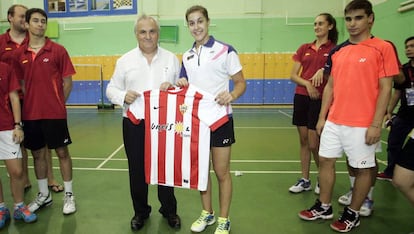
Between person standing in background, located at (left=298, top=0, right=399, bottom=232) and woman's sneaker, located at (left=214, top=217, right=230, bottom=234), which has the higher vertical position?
person standing in background, located at (left=298, top=0, right=399, bottom=232)

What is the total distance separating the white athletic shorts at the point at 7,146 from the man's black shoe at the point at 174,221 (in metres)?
1.70

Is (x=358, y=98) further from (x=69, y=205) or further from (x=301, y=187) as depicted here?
(x=69, y=205)

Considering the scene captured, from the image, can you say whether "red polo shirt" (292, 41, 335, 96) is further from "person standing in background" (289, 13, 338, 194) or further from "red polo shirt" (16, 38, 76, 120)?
"red polo shirt" (16, 38, 76, 120)

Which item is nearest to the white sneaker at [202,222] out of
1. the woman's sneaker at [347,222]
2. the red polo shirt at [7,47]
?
the woman's sneaker at [347,222]

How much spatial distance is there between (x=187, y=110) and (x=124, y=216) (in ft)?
5.15

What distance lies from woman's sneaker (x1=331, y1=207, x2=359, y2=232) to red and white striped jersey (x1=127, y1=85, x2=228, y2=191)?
4.65 feet

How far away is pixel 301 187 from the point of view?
413 cm

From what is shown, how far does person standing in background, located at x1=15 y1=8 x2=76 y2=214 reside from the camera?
10.6 feet

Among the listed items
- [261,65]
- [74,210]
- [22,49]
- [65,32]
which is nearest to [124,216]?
[74,210]

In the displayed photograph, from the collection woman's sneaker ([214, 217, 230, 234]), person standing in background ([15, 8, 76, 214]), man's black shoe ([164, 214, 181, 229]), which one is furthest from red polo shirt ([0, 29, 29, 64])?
woman's sneaker ([214, 217, 230, 234])

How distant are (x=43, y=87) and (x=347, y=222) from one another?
133 inches

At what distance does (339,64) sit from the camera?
2.93m

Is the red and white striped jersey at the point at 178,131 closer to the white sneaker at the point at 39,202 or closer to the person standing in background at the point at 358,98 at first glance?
the person standing in background at the point at 358,98

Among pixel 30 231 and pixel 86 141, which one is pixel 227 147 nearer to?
pixel 30 231
